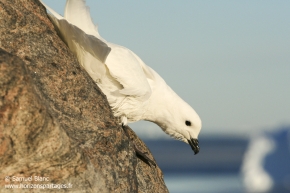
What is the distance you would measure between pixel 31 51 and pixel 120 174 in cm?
169

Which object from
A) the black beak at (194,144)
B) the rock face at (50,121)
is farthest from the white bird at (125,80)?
the rock face at (50,121)

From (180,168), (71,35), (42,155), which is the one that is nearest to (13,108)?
(42,155)

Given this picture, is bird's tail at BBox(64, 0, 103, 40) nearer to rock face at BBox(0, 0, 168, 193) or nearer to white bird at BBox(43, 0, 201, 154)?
white bird at BBox(43, 0, 201, 154)

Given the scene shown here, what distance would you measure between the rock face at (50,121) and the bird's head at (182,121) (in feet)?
5.84

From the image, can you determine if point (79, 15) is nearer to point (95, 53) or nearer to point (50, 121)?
point (95, 53)

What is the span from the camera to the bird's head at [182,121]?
11.4m

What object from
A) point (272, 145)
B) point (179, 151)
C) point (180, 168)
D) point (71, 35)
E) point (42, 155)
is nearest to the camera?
point (42, 155)

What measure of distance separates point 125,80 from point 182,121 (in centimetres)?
187

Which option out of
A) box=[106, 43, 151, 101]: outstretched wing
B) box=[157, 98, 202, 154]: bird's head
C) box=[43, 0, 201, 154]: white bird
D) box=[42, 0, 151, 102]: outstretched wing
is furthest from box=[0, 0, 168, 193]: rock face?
box=[157, 98, 202, 154]: bird's head

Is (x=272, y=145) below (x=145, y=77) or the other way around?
the other way around

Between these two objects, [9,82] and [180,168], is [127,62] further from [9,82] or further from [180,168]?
[180,168]

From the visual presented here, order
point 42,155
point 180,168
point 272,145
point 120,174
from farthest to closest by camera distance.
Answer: point 180,168 → point 272,145 → point 120,174 → point 42,155

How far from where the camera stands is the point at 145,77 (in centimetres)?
1043

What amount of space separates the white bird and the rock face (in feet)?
0.98
